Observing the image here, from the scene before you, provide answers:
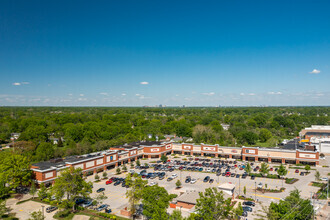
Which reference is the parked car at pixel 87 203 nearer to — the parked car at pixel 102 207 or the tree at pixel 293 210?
the parked car at pixel 102 207

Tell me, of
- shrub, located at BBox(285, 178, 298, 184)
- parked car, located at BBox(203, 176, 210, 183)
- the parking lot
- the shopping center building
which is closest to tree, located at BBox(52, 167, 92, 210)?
the parking lot

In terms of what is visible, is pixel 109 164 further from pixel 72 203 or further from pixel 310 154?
pixel 310 154

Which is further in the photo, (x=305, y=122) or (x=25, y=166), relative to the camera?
(x=305, y=122)

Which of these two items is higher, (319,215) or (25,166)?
(25,166)

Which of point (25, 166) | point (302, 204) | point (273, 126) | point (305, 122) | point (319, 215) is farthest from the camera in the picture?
point (305, 122)

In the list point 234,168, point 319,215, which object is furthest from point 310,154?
point 319,215

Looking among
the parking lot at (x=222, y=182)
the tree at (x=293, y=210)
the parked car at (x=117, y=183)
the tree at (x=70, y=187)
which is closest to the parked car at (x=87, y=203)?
Result: the tree at (x=70, y=187)

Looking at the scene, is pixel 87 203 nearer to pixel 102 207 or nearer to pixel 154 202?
pixel 102 207
